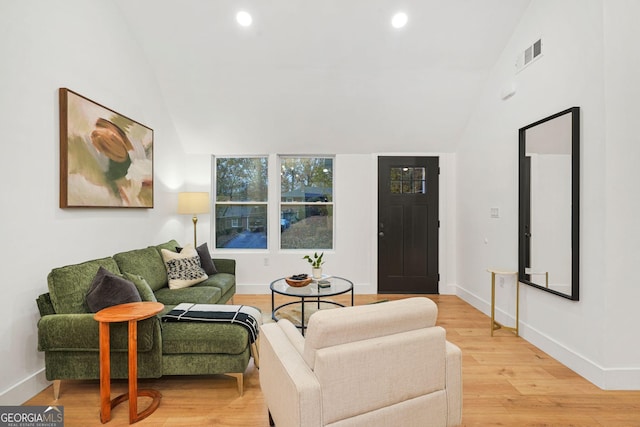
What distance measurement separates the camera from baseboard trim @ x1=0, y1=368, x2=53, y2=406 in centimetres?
212

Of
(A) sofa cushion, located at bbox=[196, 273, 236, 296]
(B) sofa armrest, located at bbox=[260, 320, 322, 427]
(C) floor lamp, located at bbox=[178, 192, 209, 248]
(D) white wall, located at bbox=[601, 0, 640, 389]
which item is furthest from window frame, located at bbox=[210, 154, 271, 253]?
(D) white wall, located at bbox=[601, 0, 640, 389]

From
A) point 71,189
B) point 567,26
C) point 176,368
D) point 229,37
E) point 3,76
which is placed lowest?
point 176,368

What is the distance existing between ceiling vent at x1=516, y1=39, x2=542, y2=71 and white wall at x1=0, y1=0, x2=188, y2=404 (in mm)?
4091

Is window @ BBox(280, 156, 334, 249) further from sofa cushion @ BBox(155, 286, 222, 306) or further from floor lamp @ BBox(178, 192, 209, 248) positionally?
sofa cushion @ BBox(155, 286, 222, 306)

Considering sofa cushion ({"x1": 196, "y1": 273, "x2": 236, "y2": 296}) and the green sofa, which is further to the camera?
sofa cushion ({"x1": 196, "y1": 273, "x2": 236, "y2": 296})

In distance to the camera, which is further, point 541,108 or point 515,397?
point 541,108

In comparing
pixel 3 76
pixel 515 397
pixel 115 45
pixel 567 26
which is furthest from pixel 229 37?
pixel 515 397

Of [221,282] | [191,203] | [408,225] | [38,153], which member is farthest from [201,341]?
[408,225]

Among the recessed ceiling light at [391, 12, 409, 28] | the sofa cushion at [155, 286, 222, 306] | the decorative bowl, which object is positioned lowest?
the sofa cushion at [155, 286, 222, 306]

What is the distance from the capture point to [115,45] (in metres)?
3.32

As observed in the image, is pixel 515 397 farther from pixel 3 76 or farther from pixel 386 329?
pixel 3 76

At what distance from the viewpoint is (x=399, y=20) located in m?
3.50

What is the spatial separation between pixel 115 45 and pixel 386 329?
3.70 metres

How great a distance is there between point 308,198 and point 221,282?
2.02 metres
